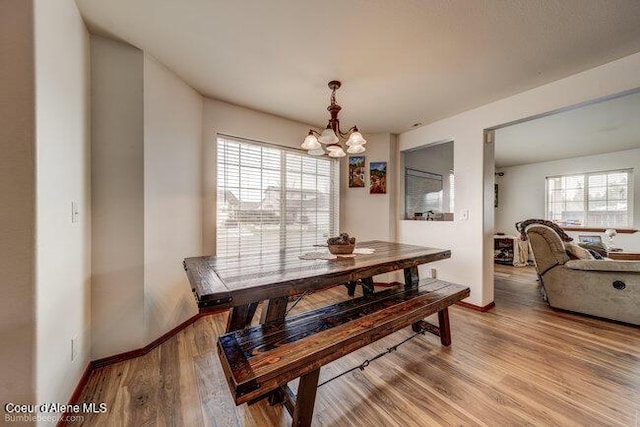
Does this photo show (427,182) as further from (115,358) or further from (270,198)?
(115,358)

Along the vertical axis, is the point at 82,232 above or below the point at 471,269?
above

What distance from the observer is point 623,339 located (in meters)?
2.21

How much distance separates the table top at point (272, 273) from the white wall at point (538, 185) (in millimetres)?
6086

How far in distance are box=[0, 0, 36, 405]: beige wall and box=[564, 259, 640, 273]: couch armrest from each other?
179 inches

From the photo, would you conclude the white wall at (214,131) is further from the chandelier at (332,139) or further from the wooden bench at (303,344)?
the wooden bench at (303,344)

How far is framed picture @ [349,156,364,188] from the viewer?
3.94m

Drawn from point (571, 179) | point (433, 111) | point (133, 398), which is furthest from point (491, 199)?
point (571, 179)

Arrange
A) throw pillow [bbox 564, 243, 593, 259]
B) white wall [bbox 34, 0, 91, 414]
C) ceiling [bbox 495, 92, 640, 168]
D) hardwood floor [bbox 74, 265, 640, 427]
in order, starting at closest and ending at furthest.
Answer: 1. white wall [bbox 34, 0, 91, 414]
2. hardwood floor [bbox 74, 265, 640, 427]
3. throw pillow [bbox 564, 243, 593, 259]
4. ceiling [bbox 495, 92, 640, 168]

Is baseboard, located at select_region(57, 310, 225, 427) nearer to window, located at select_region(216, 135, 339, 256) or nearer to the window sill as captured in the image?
window, located at select_region(216, 135, 339, 256)

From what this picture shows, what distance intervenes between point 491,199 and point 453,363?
6.98 feet

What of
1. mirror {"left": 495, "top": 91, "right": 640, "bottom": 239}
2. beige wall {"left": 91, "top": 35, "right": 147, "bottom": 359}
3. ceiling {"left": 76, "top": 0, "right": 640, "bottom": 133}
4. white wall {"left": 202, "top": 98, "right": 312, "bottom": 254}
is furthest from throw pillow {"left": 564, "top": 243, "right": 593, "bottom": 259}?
beige wall {"left": 91, "top": 35, "right": 147, "bottom": 359}

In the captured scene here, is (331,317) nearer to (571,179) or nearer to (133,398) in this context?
(133,398)

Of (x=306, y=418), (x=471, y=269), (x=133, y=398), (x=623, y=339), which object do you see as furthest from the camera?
(x=471, y=269)

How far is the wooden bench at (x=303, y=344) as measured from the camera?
106 cm
